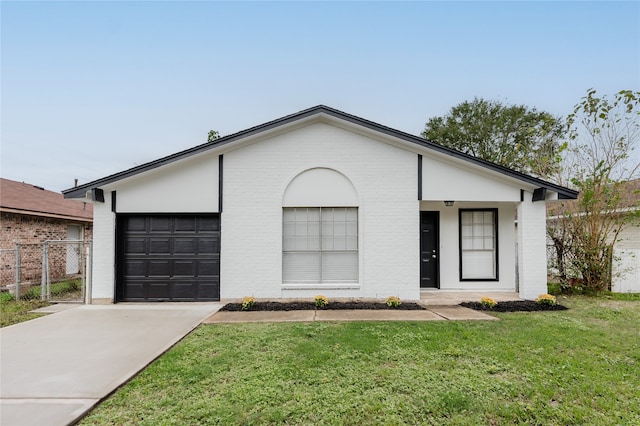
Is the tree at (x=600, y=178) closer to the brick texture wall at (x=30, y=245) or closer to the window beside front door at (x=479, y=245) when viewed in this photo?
the window beside front door at (x=479, y=245)

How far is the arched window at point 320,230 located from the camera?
344 inches

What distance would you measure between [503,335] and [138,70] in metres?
15.8

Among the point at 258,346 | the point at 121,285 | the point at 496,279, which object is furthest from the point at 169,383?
the point at 496,279

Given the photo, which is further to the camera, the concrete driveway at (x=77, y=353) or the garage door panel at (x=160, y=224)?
the garage door panel at (x=160, y=224)

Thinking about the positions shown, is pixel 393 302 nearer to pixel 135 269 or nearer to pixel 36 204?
pixel 135 269

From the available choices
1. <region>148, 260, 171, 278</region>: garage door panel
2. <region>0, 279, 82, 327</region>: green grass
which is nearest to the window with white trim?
<region>148, 260, 171, 278</region>: garage door panel

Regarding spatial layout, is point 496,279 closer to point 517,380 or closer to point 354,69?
point 517,380

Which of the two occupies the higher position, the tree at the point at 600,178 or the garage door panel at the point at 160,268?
the tree at the point at 600,178

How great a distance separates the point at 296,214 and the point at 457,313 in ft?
14.9

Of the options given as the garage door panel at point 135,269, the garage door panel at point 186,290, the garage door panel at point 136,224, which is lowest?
the garage door panel at point 186,290

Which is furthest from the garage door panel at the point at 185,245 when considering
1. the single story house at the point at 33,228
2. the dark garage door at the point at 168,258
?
the single story house at the point at 33,228

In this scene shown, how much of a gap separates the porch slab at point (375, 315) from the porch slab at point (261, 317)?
0.32m

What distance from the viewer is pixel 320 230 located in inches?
349

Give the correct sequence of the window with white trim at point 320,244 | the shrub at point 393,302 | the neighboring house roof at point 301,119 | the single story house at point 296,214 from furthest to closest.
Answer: the window with white trim at point 320,244 → the single story house at point 296,214 → the neighboring house roof at point 301,119 → the shrub at point 393,302
